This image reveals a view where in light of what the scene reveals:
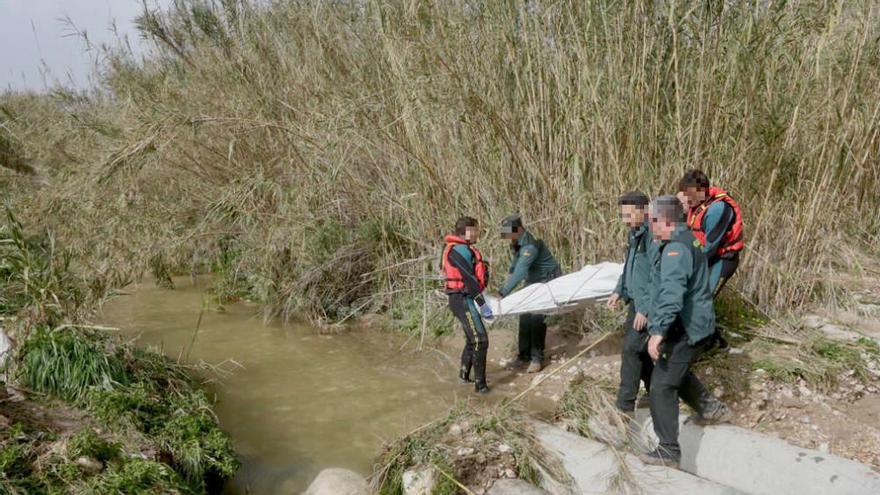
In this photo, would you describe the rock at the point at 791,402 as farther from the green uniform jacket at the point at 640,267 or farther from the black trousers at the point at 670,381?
A: the green uniform jacket at the point at 640,267

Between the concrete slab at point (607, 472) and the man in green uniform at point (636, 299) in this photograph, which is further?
the man in green uniform at point (636, 299)

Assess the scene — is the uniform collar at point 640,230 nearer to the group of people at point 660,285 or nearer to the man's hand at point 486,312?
the group of people at point 660,285

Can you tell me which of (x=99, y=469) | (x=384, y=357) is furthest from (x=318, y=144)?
(x=99, y=469)

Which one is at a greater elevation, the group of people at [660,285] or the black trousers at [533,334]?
the group of people at [660,285]

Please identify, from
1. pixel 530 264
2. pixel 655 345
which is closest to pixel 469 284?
pixel 530 264

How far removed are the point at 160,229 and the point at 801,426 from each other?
6.78m

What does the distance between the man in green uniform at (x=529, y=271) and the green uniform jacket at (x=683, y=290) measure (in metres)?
1.92

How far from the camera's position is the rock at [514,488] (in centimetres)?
341

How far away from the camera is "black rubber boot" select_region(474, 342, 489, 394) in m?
5.52

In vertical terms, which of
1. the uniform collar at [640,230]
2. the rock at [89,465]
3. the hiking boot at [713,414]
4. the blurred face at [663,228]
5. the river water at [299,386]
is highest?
the blurred face at [663,228]

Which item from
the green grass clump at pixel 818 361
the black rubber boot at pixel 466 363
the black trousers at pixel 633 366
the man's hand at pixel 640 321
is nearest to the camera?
the man's hand at pixel 640 321

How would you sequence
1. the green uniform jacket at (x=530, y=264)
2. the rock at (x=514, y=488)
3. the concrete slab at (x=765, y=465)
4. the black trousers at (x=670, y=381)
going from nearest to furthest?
the concrete slab at (x=765, y=465) < the rock at (x=514, y=488) < the black trousers at (x=670, y=381) < the green uniform jacket at (x=530, y=264)

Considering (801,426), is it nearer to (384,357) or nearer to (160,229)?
(384,357)

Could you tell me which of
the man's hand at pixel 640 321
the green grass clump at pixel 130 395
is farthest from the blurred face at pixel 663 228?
the green grass clump at pixel 130 395
